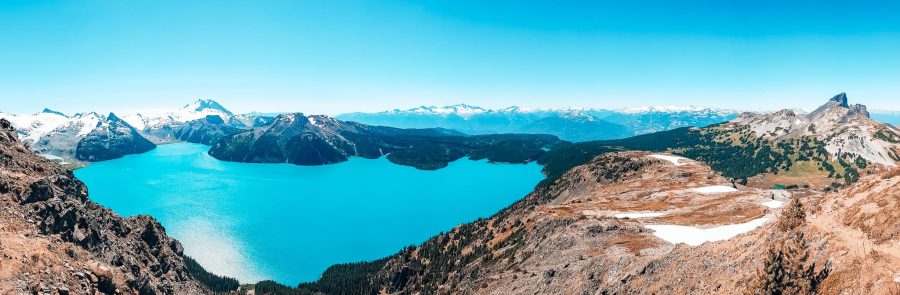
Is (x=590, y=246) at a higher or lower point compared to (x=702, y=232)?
lower

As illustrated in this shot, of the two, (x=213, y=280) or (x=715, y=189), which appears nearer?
(x=715, y=189)

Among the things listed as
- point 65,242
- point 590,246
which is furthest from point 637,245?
point 65,242

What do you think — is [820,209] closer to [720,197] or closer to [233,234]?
[720,197]

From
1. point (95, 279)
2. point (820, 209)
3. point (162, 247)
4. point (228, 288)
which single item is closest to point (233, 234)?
point (228, 288)

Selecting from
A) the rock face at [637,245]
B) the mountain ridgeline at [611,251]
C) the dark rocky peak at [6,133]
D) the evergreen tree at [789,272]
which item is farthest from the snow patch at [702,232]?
the dark rocky peak at [6,133]

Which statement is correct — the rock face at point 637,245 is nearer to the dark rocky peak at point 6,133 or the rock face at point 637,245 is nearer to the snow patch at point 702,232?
the snow patch at point 702,232

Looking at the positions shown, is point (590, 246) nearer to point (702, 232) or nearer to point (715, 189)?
point (702, 232)

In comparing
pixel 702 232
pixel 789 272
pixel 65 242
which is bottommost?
pixel 65 242
